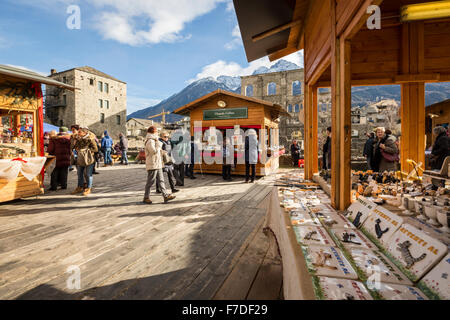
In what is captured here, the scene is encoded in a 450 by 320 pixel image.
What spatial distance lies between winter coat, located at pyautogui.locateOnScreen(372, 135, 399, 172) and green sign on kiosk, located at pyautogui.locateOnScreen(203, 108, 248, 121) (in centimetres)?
537

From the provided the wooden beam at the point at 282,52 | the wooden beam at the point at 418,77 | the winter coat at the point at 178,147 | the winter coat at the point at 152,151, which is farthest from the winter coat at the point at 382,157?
the winter coat at the point at 178,147

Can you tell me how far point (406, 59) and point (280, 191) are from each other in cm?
375

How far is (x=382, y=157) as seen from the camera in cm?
545

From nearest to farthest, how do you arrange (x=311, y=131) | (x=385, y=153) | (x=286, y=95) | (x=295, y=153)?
(x=311, y=131) → (x=385, y=153) → (x=295, y=153) → (x=286, y=95)

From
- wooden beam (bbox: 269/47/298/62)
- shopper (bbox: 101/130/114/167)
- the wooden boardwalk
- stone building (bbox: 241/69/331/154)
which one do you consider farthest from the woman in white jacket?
stone building (bbox: 241/69/331/154)

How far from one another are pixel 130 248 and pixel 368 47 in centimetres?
553

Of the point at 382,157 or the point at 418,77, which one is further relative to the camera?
the point at 382,157

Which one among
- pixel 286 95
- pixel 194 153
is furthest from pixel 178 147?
pixel 286 95

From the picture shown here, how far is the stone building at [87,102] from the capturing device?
3378 cm

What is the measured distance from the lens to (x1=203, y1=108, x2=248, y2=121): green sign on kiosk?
A: 983 cm

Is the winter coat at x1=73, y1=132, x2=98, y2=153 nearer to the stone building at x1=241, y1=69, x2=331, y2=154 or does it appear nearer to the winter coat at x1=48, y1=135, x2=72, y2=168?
the winter coat at x1=48, y1=135, x2=72, y2=168

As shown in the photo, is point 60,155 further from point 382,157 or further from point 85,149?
point 382,157

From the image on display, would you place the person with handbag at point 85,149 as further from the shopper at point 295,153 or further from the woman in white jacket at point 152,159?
the shopper at point 295,153
